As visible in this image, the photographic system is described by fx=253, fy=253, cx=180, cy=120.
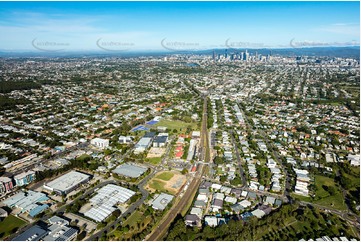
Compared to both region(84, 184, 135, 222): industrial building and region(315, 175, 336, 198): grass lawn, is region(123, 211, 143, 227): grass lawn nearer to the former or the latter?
region(84, 184, 135, 222): industrial building

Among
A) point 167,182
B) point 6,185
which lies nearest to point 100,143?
point 6,185

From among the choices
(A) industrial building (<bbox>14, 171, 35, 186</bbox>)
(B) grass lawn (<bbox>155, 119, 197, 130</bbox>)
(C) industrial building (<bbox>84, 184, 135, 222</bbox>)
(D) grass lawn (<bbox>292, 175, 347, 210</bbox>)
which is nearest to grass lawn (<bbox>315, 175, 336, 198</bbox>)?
(D) grass lawn (<bbox>292, 175, 347, 210</bbox>)

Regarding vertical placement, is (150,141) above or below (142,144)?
below

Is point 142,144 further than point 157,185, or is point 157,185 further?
point 142,144

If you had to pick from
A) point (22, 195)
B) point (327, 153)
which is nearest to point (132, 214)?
point (22, 195)

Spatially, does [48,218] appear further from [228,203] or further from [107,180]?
[228,203]

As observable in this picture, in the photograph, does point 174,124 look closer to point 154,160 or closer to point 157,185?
point 154,160
